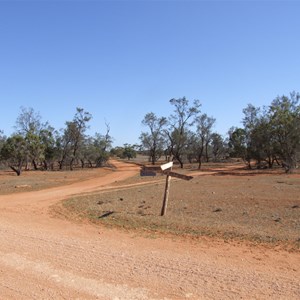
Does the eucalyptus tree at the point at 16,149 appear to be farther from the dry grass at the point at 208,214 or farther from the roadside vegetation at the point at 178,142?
the dry grass at the point at 208,214

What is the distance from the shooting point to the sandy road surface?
5035 mm

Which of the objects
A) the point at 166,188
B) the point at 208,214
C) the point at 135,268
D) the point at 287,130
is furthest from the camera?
the point at 287,130

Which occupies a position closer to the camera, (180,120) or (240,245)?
(240,245)

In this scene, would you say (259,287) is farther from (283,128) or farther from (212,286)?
(283,128)

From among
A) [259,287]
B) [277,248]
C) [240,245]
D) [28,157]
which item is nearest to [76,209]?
[240,245]

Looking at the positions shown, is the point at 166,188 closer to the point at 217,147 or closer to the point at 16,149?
the point at 16,149

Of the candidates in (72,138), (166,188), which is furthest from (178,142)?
(166,188)

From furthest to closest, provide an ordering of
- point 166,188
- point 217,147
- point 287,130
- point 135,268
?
1. point 217,147
2. point 287,130
3. point 166,188
4. point 135,268

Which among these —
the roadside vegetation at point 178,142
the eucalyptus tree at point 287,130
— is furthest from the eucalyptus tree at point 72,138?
the eucalyptus tree at point 287,130

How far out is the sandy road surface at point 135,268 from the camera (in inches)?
198

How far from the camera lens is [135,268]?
239 inches

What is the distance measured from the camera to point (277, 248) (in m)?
7.77

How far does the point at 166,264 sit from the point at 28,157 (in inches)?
1435

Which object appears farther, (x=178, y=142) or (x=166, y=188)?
(x=178, y=142)
